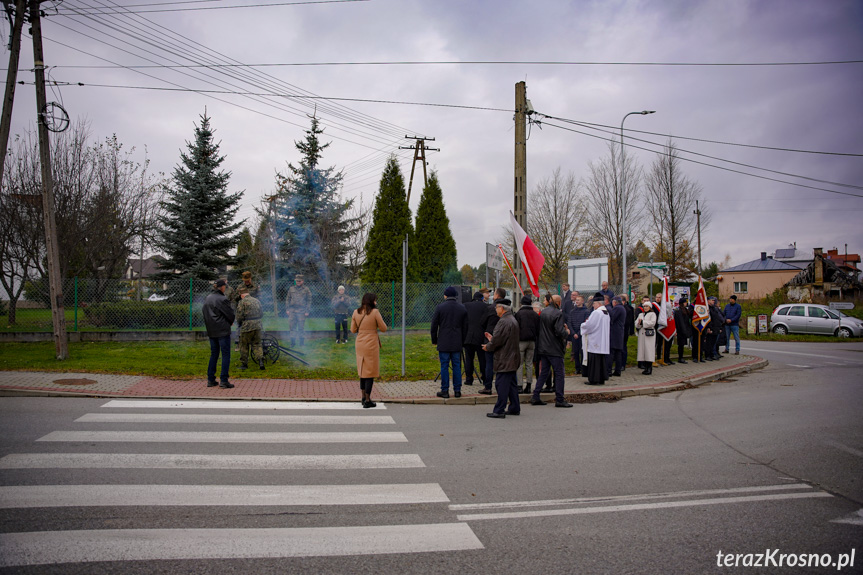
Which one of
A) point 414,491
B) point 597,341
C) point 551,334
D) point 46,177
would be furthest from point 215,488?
point 46,177

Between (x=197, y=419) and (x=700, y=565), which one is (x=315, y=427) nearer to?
(x=197, y=419)

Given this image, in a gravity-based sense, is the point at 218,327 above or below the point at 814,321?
above

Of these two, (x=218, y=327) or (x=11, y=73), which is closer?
(x=218, y=327)

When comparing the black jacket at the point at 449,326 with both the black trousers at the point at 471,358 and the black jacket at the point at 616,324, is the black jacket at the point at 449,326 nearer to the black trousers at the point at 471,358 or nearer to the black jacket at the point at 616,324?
the black trousers at the point at 471,358

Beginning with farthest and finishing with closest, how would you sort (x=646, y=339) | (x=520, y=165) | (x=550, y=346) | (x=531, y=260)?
(x=520, y=165) < (x=646, y=339) < (x=531, y=260) < (x=550, y=346)

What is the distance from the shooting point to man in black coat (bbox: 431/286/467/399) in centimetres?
937

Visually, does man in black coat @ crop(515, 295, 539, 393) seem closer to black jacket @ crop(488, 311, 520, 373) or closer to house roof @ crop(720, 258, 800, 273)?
black jacket @ crop(488, 311, 520, 373)

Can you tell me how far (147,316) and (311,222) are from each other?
7236 mm

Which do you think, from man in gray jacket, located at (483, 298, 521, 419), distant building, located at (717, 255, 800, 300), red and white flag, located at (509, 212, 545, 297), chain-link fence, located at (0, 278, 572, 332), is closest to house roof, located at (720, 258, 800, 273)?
distant building, located at (717, 255, 800, 300)

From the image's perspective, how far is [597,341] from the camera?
10930 mm

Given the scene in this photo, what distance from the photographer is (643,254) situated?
4209 cm

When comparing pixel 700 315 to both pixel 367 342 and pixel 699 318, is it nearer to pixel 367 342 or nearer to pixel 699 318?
pixel 699 318

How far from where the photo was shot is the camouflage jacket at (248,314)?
10914 mm

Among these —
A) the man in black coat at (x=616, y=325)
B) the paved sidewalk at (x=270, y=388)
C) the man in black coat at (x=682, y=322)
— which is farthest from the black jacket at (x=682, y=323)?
the man in black coat at (x=616, y=325)
